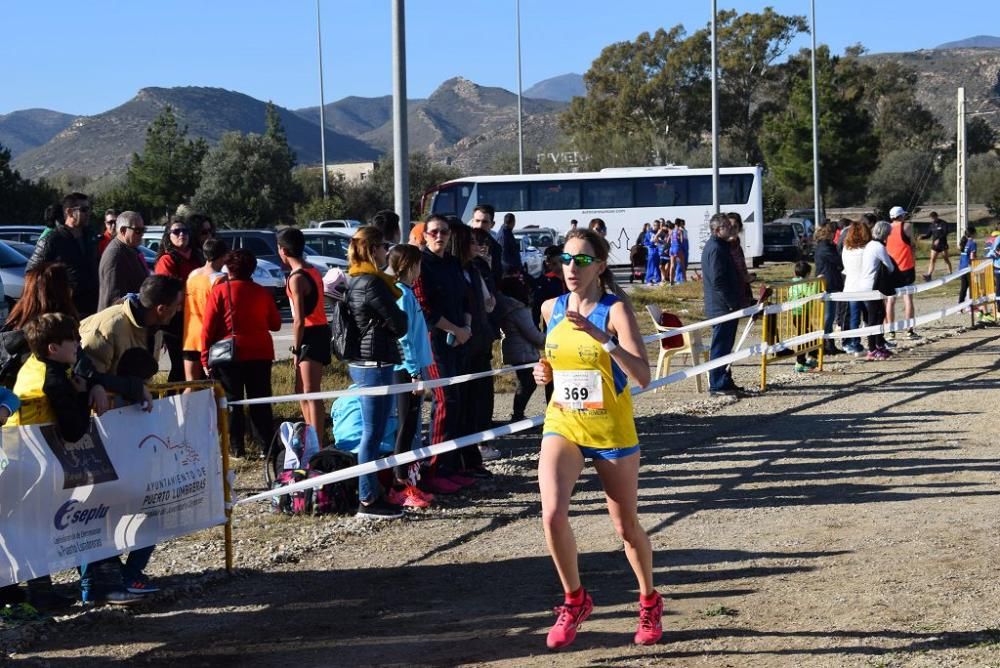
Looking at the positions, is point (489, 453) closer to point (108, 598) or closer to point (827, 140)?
point (108, 598)

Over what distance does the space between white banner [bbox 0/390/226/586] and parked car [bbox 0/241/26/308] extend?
47.0ft

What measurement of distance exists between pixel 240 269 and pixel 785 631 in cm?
554

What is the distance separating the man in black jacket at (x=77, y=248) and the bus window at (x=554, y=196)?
37.7m

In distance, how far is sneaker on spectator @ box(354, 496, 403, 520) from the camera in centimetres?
877

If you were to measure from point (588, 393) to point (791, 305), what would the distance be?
9608 millimetres

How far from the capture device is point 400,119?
13203 millimetres

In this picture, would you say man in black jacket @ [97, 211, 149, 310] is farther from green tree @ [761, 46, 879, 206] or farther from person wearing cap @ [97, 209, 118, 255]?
green tree @ [761, 46, 879, 206]

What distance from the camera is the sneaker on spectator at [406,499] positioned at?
9102 millimetres

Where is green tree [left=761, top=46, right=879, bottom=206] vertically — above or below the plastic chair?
above

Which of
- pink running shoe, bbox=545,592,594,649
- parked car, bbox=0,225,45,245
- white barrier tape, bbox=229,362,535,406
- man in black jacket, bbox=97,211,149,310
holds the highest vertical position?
parked car, bbox=0,225,45,245

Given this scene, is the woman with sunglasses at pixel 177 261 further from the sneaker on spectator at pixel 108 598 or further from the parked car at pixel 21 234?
the parked car at pixel 21 234

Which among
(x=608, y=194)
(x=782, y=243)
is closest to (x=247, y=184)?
(x=608, y=194)

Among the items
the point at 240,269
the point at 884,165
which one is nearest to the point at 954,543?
the point at 240,269

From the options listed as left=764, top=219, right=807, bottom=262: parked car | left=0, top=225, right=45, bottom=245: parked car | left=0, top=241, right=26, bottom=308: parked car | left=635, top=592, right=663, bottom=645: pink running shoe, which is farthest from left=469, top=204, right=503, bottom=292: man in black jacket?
left=764, top=219, right=807, bottom=262: parked car
